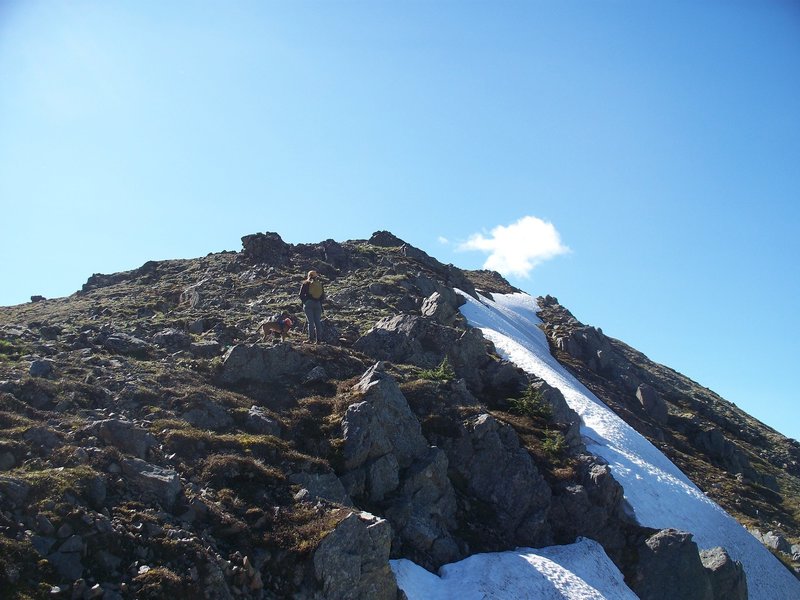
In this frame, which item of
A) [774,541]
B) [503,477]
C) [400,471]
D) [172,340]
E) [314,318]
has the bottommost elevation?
[172,340]

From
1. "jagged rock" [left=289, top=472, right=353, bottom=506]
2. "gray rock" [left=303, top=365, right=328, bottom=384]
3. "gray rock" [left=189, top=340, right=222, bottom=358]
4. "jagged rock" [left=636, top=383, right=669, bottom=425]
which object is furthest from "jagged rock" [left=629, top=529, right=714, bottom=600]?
"jagged rock" [left=636, top=383, right=669, bottom=425]

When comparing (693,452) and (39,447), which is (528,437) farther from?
(693,452)

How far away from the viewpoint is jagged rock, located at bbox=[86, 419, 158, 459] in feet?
49.3

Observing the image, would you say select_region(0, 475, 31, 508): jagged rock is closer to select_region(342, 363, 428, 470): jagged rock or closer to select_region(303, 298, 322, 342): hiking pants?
select_region(342, 363, 428, 470): jagged rock

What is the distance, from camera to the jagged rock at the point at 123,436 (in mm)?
15031

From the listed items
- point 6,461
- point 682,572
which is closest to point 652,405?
point 682,572

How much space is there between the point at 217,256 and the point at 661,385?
145ft

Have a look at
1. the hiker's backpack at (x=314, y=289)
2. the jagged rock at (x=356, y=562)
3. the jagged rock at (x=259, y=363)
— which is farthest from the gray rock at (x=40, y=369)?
the jagged rock at (x=356, y=562)

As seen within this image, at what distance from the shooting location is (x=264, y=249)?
167 ft

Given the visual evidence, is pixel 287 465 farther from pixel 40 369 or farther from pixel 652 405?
pixel 652 405

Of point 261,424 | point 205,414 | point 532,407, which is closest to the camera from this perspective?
point 205,414

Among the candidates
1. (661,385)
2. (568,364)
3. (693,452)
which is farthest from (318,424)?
(661,385)

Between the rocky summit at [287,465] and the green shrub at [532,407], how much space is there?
0.09 meters

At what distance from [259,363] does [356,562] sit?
33.4 feet
